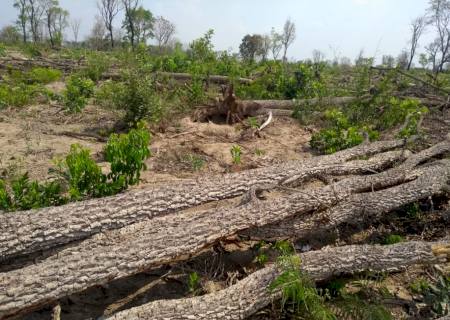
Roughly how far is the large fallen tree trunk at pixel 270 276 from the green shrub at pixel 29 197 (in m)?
1.58

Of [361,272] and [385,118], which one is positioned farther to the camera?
[385,118]

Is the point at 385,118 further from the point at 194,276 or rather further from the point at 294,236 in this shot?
the point at 194,276

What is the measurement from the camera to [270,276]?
2680mm

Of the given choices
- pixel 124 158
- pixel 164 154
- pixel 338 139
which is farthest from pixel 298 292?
pixel 338 139

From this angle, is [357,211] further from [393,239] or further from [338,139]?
[338,139]

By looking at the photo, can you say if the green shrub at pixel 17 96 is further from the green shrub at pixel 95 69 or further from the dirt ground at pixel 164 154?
the green shrub at pixel 95 69

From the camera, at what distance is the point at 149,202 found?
326 cm

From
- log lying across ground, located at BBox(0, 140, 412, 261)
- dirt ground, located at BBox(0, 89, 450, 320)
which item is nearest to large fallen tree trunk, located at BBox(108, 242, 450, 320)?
dirt ground, located at BBox(0, 89, 450, 320)

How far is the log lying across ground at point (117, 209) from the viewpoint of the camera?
2.76 meters

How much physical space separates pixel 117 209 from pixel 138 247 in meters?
0.58

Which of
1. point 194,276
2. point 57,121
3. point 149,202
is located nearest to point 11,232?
point 149,202

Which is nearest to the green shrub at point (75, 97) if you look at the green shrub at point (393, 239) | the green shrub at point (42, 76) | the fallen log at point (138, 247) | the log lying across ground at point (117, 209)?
the green shrub at point (42, 76)

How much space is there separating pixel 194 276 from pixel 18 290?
1183mm

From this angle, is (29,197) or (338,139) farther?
(338,139)
